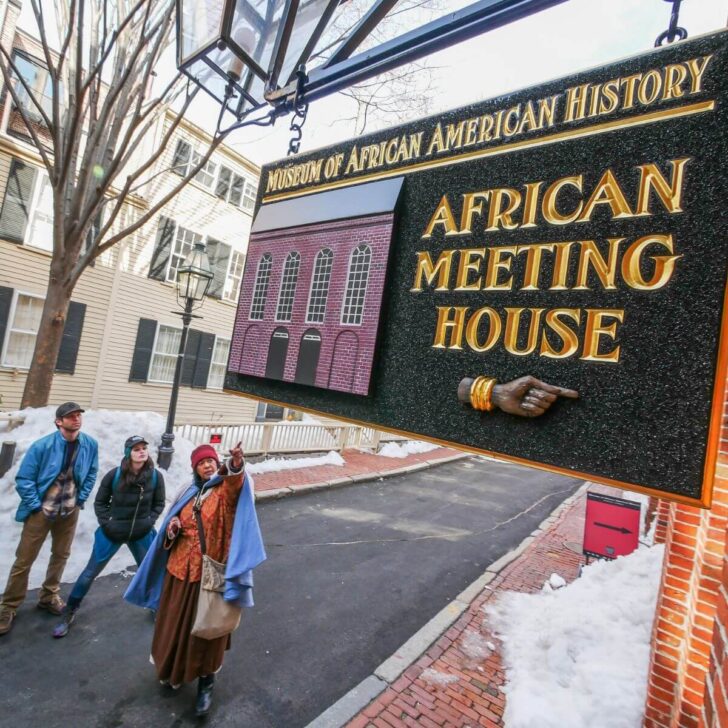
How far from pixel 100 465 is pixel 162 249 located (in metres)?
8.52

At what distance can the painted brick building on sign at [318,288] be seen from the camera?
4.02 ft

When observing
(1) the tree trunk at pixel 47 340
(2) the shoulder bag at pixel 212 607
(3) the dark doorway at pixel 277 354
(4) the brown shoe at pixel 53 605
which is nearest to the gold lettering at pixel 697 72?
(3) the dark doorway at pixel 277 354

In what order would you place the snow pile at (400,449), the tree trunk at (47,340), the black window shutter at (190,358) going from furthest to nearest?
the snow pile at (400,449) < the black window shutter at (190,358) < the tree trunk at (47,340)

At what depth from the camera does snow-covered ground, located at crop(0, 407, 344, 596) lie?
206 inches

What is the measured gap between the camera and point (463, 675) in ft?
13.8

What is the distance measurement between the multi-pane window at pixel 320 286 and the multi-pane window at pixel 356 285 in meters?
0.08

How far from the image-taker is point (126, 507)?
439cm

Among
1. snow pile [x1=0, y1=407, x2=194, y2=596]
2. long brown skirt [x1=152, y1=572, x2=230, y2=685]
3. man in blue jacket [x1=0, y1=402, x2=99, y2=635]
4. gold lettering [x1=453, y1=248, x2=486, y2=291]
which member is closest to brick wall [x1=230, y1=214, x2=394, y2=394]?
gold lettering [x1=453, y1=248, x2=486, y2=291]

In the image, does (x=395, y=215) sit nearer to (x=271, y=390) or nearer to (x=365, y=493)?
(x=271, y=390)

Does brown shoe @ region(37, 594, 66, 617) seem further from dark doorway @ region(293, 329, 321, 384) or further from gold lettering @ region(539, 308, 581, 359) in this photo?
gold lettering @ region(539, 308, 581, 359)

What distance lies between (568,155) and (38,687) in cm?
502

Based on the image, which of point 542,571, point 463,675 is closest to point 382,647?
point 463,675

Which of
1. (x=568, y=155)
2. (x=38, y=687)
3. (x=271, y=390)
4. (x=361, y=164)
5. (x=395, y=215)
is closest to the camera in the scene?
(x=568, y=155)

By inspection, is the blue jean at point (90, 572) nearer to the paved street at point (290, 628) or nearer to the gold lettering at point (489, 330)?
the paved street at point (290, 628)
